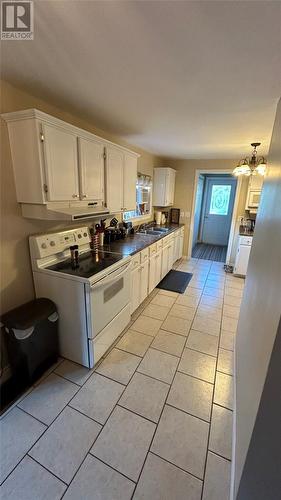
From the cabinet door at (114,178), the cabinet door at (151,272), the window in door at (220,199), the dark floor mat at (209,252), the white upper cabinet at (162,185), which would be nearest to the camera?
the cabinet door at (114,178)

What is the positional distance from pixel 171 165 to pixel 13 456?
523cm

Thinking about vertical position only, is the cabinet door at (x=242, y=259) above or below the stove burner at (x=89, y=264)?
below

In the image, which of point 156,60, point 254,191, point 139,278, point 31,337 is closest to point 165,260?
point 139,278

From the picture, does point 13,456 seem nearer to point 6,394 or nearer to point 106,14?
point 6,394

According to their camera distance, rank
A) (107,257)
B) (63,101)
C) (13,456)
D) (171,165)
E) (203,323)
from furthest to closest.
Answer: (171,165) → (203,323) → (107,257) → (63,101) → (13,456)

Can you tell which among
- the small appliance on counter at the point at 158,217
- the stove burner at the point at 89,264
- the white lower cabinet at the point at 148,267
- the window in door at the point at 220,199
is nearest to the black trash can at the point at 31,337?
the stove burner at the point at 89,264

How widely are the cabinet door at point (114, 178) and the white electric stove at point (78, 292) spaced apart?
724mm

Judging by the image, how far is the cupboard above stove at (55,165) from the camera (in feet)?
5.43

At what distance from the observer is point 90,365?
79.5 inches

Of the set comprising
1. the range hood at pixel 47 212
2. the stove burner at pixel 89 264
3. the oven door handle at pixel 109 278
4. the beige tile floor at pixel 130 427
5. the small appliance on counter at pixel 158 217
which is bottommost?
the beige tile floor at pixel 130 427

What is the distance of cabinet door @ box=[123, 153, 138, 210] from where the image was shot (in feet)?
9.61

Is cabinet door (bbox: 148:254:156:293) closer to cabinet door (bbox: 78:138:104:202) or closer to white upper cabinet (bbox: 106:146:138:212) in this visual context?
white upper cabinet (bbox: 106:146:138:212)

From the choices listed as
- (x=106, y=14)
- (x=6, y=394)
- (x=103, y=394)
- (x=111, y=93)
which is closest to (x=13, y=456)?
(x=6, y=394)
